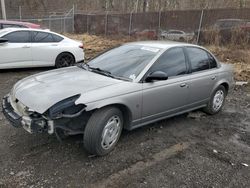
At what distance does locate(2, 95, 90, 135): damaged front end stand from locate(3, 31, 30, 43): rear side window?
5455 millimetres

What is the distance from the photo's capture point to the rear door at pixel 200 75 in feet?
17.5

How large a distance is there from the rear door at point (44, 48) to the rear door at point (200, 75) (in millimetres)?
5350

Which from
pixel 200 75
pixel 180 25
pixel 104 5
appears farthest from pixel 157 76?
pixel 104 5

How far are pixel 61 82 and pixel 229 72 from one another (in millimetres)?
3765

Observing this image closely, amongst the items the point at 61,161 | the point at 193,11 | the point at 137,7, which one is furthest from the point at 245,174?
the point at 137,7

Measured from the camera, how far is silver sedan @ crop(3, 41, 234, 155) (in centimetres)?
376

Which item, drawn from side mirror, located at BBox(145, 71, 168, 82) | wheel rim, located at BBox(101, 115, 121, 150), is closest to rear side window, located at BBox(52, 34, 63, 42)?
side mirror, located at BBox(145, 71, 168, 82)

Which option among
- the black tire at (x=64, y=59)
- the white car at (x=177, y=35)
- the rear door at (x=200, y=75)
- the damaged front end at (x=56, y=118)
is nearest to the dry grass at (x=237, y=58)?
the white car at (x=177, y=35)

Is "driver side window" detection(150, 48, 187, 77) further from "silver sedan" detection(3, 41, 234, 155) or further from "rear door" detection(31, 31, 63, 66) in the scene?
"rear door" detection(31, 31, 63, 66)

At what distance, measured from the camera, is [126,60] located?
16.0 feet

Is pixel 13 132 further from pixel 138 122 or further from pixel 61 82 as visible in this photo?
pixel 138 122

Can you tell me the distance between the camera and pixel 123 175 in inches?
146

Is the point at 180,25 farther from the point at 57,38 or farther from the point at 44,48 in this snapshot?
the point at 44,48

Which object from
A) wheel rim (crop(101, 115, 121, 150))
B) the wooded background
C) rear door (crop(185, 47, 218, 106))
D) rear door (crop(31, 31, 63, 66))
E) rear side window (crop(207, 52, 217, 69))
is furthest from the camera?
the wooded background
